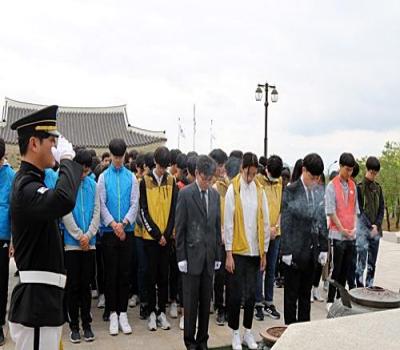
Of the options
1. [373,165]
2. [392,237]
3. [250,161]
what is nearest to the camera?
[250,161]

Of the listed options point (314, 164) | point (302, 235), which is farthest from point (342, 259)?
point (314, 164)

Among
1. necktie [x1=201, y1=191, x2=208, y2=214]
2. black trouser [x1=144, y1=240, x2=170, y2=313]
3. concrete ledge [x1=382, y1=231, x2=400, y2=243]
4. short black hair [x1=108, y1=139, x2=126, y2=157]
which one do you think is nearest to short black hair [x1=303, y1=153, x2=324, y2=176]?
necktie [x1=201, y1=191, x2=208, y2=214]

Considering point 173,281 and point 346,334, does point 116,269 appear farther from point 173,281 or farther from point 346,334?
point 346,334

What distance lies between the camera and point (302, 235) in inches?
181

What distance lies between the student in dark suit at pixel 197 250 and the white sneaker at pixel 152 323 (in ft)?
2.60

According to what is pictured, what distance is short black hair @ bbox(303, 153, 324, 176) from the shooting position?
14.8 ft

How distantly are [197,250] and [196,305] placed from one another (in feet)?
1.76

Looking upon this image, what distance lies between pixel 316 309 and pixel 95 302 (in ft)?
10.00

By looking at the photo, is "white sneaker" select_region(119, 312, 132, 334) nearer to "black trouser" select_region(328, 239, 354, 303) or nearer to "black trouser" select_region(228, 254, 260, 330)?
"black trouser" select_region(228, 254, 260, 330)

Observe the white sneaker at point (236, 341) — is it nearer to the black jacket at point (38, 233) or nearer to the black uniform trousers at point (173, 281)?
the black uniform trousers at point (173, 281)

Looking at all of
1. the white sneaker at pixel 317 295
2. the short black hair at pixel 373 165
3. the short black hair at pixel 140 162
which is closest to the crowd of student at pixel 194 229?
the white sneaker at pixel 317 295

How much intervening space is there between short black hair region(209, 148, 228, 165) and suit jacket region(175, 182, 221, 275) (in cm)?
140

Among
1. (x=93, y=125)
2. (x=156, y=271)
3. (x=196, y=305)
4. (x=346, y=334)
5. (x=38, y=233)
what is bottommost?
(x=196, y=305)

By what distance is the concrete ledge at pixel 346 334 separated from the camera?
7.72 ft
